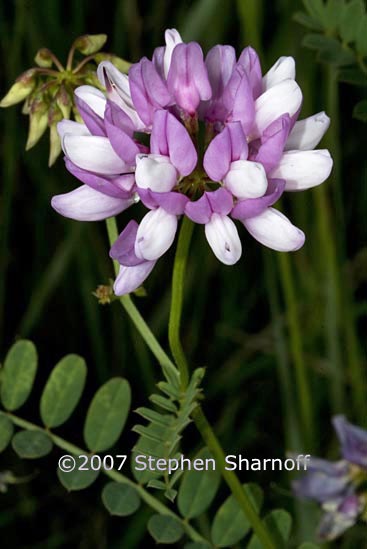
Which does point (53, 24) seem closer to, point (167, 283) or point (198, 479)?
point (167, 283)

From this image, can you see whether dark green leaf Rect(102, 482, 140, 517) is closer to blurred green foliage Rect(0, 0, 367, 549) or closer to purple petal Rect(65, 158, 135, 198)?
purple petal Rect(65, 158, 135, 198)

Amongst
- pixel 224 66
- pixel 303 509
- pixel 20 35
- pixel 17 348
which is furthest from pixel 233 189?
pixel 20 35

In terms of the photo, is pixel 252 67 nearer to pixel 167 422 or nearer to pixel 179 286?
pixel 179 286

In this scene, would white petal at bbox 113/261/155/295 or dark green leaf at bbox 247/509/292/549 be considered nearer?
white petal at bbox 113/261/155/295

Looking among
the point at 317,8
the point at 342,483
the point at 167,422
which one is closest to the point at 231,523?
the point at 342,483

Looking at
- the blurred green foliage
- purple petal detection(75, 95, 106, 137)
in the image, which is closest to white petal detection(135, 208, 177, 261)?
purple petal detection(75, 95, 106, 137)

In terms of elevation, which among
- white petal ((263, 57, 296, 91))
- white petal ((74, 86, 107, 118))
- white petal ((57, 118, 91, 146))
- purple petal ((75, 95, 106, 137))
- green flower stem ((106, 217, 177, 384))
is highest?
white petal ((263, 57, 296, 91))

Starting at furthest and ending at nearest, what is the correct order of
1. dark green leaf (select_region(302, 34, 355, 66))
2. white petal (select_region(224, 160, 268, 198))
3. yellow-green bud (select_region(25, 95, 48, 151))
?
dark green leaf (select_region(302, 34, 355, 66))
yellow-green bud (select_region(25, 95, 48, 151))
white petal (select_region(224, 160, 268, 198))
